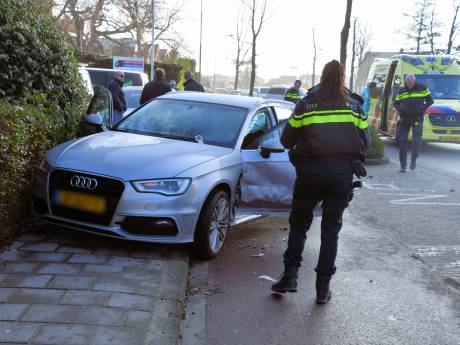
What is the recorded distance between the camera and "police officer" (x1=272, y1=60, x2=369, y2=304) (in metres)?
4.09

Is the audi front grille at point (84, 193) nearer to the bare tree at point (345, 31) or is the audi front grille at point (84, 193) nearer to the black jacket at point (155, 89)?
the black jacket at point (155, 89)

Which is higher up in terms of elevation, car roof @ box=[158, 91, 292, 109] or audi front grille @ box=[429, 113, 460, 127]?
car roof @ box=[158, 91, 292, 109]

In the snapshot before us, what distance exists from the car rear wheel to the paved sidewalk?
0.68 ft

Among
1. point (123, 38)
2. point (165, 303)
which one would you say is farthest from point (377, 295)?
point (123, 38)

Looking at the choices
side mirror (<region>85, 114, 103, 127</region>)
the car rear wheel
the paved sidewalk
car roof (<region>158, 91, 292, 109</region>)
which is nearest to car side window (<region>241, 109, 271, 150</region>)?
car roof (<region>158, 91, 292, 109</region>)

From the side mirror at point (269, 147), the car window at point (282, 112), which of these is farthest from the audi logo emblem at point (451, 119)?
the side mirror at point (269, 147)

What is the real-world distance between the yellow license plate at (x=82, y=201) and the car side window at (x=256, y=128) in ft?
5.67

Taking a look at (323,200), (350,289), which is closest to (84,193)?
(323,200)

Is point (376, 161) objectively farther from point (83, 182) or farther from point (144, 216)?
point (83, 182)

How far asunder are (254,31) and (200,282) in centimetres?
2490

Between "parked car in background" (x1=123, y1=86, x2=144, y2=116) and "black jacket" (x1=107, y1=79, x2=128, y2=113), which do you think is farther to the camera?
"parked car in background" (x1=123, y1=86, x2=144, y2=116)

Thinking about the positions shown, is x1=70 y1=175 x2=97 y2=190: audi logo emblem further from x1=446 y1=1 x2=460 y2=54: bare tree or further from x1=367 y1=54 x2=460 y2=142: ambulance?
x1=446 y1=1 x2=460 y2=54: bare tree

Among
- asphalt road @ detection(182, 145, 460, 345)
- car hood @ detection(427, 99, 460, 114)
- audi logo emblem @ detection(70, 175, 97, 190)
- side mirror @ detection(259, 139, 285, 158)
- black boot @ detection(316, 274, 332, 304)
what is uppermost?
side mirror @ detection(259, 139, 285, 158)

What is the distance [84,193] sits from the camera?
4.78 metres
